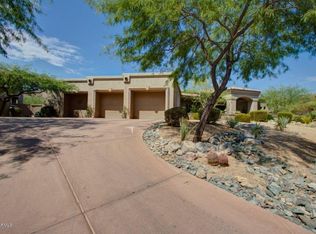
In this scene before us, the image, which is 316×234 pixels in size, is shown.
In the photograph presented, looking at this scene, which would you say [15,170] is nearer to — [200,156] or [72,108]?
[200,156]

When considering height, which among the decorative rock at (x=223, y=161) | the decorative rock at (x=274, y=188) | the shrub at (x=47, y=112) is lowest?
the decorative rock at (x=274, y=188)

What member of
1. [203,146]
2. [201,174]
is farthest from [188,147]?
[201,174]

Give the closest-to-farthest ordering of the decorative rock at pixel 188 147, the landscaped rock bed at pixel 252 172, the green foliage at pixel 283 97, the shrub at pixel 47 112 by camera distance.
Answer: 1. the landscaped rock bed at pixel 252 172
2. the decorative rock at pixel 188 147
3. the shrub at pixel 47 112
4. the green foliage at pixel 283 97

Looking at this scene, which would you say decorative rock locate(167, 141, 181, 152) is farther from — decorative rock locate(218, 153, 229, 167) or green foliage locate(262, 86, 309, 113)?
green foliage locate(262, 86, 309, 113)

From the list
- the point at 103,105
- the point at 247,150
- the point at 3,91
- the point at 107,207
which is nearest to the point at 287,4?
the point at 247,150

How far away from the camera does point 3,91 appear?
22641 millimetres

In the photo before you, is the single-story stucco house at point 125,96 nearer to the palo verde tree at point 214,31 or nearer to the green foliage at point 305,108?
the palo verde tree at point 214,31

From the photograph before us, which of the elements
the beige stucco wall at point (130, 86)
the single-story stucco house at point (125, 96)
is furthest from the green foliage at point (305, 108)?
the beige stucco wall at point (130, 86)

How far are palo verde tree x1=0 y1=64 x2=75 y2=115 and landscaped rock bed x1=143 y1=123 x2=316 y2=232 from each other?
16205 millimetres

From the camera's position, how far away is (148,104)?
70.7 feet

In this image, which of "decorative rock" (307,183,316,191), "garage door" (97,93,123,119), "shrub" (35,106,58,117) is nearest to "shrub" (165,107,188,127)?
"decorative rock" (307,183,316,191)

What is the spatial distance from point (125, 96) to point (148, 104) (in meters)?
2.28

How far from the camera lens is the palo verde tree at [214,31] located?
259 inches

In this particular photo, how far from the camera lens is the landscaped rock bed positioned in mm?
4879
